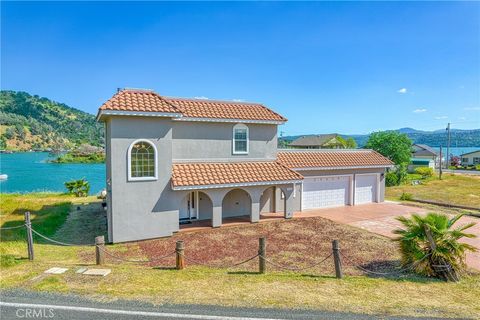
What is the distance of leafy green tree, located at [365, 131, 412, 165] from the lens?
1505 inches

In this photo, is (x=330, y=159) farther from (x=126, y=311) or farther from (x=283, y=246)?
(x=126, y=311)

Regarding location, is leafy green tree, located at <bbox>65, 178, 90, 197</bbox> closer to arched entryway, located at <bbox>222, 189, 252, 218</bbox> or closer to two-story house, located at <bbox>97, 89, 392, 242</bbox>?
two-story house, located at <bbox>97, 89, 392, 242</bbox>

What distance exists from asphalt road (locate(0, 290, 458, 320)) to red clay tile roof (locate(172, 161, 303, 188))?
714 cm

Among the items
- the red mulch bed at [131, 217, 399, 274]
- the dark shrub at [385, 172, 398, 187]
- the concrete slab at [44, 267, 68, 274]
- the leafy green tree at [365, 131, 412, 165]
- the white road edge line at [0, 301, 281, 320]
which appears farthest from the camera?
the leafy green tree at [365, 131, 412, 165]

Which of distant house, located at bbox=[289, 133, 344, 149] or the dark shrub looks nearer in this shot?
the dark shrub

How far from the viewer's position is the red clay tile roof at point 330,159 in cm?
1998

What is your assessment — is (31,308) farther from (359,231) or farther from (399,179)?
(399,179)

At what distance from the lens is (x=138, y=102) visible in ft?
44.7

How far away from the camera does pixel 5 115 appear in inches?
5615

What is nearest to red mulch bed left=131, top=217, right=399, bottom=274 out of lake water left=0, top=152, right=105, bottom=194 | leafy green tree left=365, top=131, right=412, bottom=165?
leafy green tree left=365, top=131, right=412, bottom=165

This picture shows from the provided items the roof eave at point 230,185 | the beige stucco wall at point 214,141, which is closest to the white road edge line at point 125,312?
the roof eave at point 230,185

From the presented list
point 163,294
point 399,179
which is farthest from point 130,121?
point 399,179
